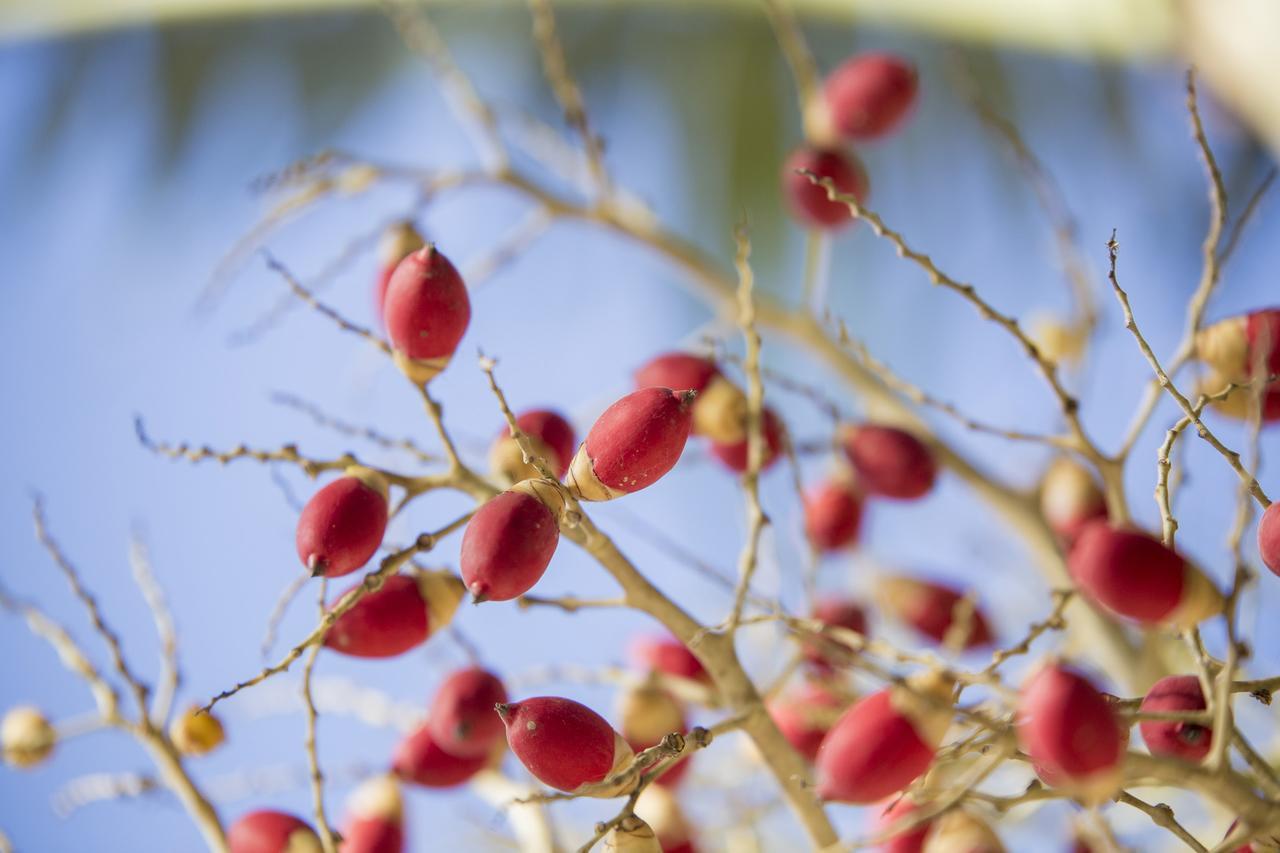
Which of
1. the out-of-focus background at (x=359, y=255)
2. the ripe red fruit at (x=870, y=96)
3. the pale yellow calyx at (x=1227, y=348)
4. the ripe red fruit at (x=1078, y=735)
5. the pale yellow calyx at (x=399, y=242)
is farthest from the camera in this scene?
the out-of-focus background at (x=359, y=255)

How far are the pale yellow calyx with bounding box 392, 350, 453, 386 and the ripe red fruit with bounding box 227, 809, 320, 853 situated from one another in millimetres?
214

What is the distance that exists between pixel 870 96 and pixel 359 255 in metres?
0.80

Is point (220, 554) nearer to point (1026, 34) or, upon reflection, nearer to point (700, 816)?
point (700, 816)

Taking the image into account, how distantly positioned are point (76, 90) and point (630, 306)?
79 centimetres

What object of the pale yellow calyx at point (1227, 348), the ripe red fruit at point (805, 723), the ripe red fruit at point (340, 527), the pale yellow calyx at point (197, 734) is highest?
the pale yellow calyx at point (197, 734)

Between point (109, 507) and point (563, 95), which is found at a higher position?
point (109, 507)

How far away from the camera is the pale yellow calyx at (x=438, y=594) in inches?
20.7

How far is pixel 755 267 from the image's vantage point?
1.43 meters

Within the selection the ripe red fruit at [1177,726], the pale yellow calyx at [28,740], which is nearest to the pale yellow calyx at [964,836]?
the ripe red fruit at [1177,726]

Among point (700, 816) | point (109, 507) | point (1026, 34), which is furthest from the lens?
point (109, 507)

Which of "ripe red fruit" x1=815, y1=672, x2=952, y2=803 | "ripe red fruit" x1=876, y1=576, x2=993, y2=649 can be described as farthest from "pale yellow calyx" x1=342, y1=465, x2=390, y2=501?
"ripe red fruit" x1=876, y1=576, x2=993, y2=649

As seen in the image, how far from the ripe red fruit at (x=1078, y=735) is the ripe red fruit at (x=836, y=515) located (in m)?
0.45

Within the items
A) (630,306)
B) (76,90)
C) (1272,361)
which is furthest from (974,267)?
(76,90)

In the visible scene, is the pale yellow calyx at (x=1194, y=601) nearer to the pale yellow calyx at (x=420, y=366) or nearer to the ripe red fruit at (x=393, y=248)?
the pale yellow calyx at (x=420, y=366)
